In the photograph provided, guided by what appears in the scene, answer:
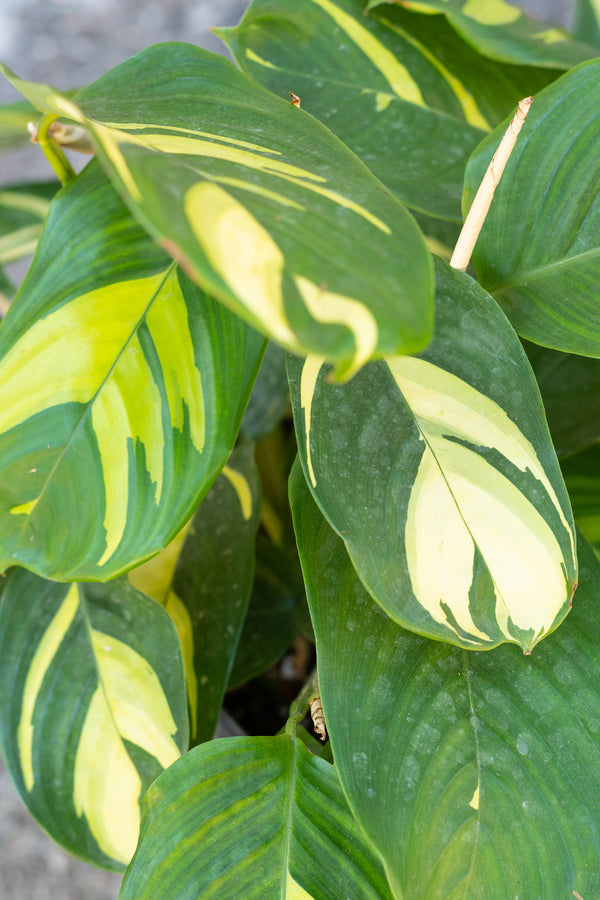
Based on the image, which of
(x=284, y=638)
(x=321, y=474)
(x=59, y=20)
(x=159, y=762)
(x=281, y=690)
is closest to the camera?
(x=321, y=474)

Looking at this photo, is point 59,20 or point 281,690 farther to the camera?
point 59,20

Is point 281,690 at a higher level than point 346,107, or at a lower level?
lower

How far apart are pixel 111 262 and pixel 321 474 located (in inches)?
7.1

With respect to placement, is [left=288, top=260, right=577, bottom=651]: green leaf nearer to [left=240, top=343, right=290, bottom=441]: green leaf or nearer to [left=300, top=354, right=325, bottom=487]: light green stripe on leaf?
[left=300, top=354, right=325, bottom=487]: light green stripe on leaf

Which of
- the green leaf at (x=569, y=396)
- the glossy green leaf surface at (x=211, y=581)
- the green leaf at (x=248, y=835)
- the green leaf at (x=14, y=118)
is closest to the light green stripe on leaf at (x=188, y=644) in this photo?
the glossy green leaf surface at (x=211, y=581)

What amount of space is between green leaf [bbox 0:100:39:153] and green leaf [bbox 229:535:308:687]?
44cm

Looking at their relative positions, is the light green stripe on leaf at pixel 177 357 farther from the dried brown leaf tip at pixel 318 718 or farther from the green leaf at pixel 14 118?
the green leaf at pixel 14 118

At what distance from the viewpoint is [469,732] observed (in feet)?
1.18

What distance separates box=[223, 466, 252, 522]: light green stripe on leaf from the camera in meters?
0.54

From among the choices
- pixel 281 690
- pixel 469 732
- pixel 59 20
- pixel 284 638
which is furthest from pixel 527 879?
pixel 59 20

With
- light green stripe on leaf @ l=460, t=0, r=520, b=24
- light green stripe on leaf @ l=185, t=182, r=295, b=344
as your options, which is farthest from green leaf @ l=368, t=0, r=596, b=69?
light green stripe on leaf @ l=185, t=182, r=295, b=344

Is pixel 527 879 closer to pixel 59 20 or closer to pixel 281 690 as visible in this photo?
pixel 281 690

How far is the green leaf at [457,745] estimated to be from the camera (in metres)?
0.34

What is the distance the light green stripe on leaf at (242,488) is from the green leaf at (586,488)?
0.26m
